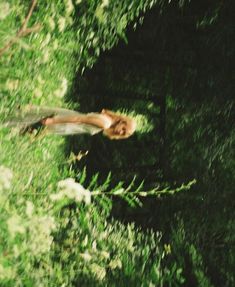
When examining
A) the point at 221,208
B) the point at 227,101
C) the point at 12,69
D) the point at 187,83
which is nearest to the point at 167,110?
the point at 187,83

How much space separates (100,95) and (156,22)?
873mm

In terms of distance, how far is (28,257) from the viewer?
95.5 inches

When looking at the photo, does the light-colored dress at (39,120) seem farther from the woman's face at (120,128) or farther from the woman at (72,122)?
the woman's face at (120,128)

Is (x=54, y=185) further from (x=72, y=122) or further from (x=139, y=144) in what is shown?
(x=139, y=144)

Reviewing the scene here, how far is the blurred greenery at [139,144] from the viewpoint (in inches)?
114

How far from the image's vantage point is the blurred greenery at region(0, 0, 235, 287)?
2900 millimetres

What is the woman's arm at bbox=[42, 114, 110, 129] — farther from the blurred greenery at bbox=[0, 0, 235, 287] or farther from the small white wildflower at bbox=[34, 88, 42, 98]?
the small white wildflower at bbox=[34, 88, 42, 98]

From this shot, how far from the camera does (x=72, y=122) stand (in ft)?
7.61

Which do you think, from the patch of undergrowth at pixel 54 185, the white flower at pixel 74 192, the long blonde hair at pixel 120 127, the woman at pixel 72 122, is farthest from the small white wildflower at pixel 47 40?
the white flower at pixel 74 192

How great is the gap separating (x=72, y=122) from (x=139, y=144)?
72.0 inches

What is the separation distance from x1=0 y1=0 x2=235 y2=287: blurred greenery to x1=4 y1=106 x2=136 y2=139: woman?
0.53 feet

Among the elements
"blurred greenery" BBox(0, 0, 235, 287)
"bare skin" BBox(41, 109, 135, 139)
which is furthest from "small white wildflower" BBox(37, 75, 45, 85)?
"bare skin" BBox(41, 109, 135, 139)

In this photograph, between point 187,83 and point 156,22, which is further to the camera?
point 187,83

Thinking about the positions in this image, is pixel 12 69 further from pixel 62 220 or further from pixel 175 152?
pixel 175 152
